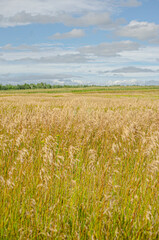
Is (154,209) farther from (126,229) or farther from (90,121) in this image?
(90,121)

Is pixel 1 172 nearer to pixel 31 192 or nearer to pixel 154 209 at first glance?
pixel 31 192

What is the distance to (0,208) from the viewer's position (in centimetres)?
293

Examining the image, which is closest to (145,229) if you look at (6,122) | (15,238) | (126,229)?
(126,229)

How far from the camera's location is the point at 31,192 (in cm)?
335

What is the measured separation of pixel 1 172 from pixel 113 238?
2413 mm

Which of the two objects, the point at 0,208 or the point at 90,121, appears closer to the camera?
the point at 0,208

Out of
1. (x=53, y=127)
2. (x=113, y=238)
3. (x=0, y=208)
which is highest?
(x=53, y=127)

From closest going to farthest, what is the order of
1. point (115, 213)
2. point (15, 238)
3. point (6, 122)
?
point (15, 238), point (115, 213), point (6, 122)

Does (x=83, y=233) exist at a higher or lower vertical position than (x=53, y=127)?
lower

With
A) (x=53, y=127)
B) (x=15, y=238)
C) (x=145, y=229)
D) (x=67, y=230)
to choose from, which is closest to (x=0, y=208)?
(x=15, y=238)

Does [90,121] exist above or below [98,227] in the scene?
above

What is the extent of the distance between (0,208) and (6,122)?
4.23 metres

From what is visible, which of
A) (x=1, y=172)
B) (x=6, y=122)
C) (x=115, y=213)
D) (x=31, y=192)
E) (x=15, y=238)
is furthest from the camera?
(x=6, y=122)

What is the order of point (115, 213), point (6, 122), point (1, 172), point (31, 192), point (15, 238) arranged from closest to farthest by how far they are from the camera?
point (15, 238)
point (115, 213)
point (31, 192)
point (1, 172)
point (6, 122)
